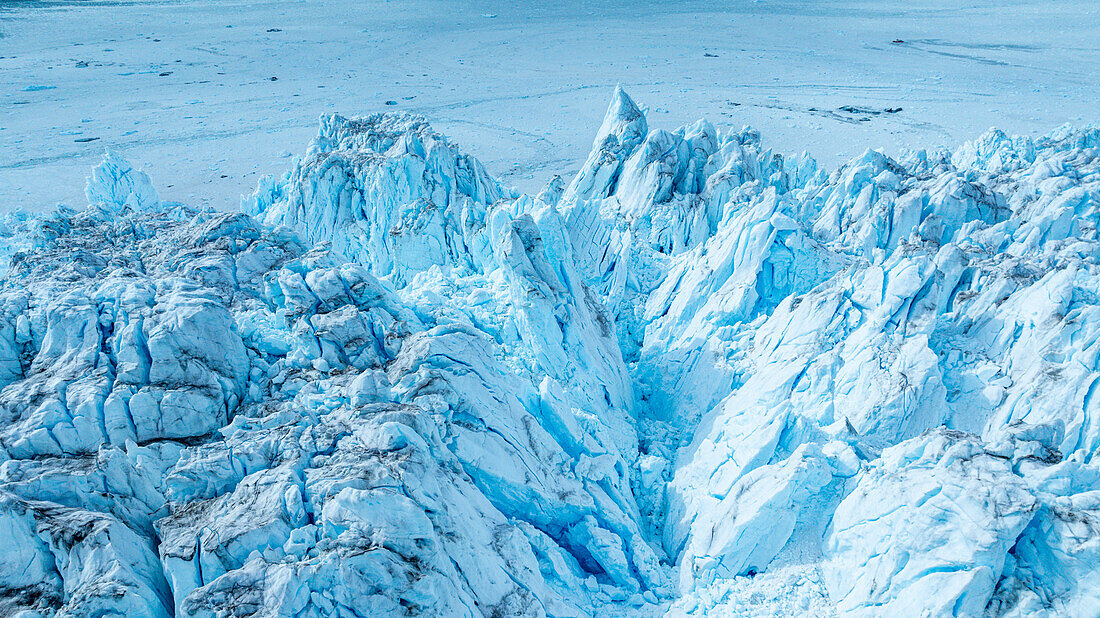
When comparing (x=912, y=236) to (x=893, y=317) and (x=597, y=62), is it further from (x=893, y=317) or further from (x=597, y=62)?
(x=597, y=62)

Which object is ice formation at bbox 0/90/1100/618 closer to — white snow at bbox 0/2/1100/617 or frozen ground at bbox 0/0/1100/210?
white snow at bbox 0/2/1100/617

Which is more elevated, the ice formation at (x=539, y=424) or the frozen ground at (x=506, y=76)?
the frozen ground at (x=506, y=76)

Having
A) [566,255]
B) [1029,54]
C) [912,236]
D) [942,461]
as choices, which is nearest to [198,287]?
[566,255]

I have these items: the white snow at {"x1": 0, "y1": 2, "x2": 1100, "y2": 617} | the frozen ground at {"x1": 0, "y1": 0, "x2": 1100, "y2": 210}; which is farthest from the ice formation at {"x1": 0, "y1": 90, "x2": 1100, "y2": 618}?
the frozen ground at {"x1": 0, "y1": 0, "x2": 1100, "y2": 210}

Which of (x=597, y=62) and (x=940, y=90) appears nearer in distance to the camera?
(x=940, y=90)

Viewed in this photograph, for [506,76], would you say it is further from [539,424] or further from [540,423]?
[539,424]

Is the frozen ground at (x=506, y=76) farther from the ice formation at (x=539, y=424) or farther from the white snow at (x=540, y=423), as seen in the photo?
the ice formation at (x=539, y=424)

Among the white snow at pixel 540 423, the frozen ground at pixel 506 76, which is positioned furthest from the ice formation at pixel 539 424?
the frozen ground at pixel 506 76
